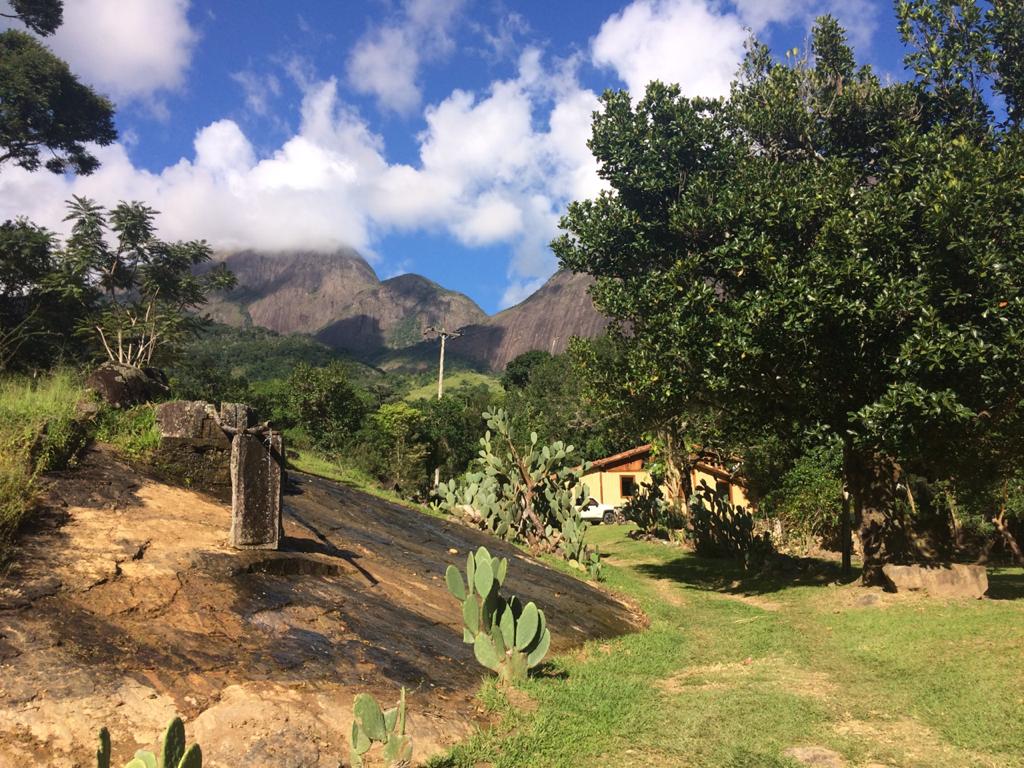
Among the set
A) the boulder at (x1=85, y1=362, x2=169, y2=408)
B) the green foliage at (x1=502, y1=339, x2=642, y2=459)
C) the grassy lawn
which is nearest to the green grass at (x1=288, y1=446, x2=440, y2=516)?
the boulder at (x1=85, y1=362, x2=169, y2=408)

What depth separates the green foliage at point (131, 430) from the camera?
30.9 ft

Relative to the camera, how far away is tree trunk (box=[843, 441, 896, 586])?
1115 centimetres

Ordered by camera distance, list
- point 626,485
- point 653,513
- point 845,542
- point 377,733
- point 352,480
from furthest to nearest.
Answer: point 626,485, point 653,513, point 352,480, point 845,542, point 377,733

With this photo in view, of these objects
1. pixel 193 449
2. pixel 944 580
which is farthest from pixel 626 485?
pixel 193 449

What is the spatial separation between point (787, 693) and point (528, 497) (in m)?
10.1

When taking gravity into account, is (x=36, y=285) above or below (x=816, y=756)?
above

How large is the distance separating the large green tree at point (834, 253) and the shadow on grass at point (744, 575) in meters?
2.18

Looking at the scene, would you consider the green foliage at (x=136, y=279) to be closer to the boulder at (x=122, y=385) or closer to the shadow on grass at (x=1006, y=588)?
the boulder at (x=122, y=385)

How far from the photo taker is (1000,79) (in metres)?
11.5

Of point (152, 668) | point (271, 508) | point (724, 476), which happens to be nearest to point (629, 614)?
point (271, 508)

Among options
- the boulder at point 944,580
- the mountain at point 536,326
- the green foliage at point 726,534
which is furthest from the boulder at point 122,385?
the mountain at point 536,326

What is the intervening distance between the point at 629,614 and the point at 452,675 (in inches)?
203

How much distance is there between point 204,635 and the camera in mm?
5402

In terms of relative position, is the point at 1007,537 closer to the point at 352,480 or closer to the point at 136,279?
the point at 352,480
